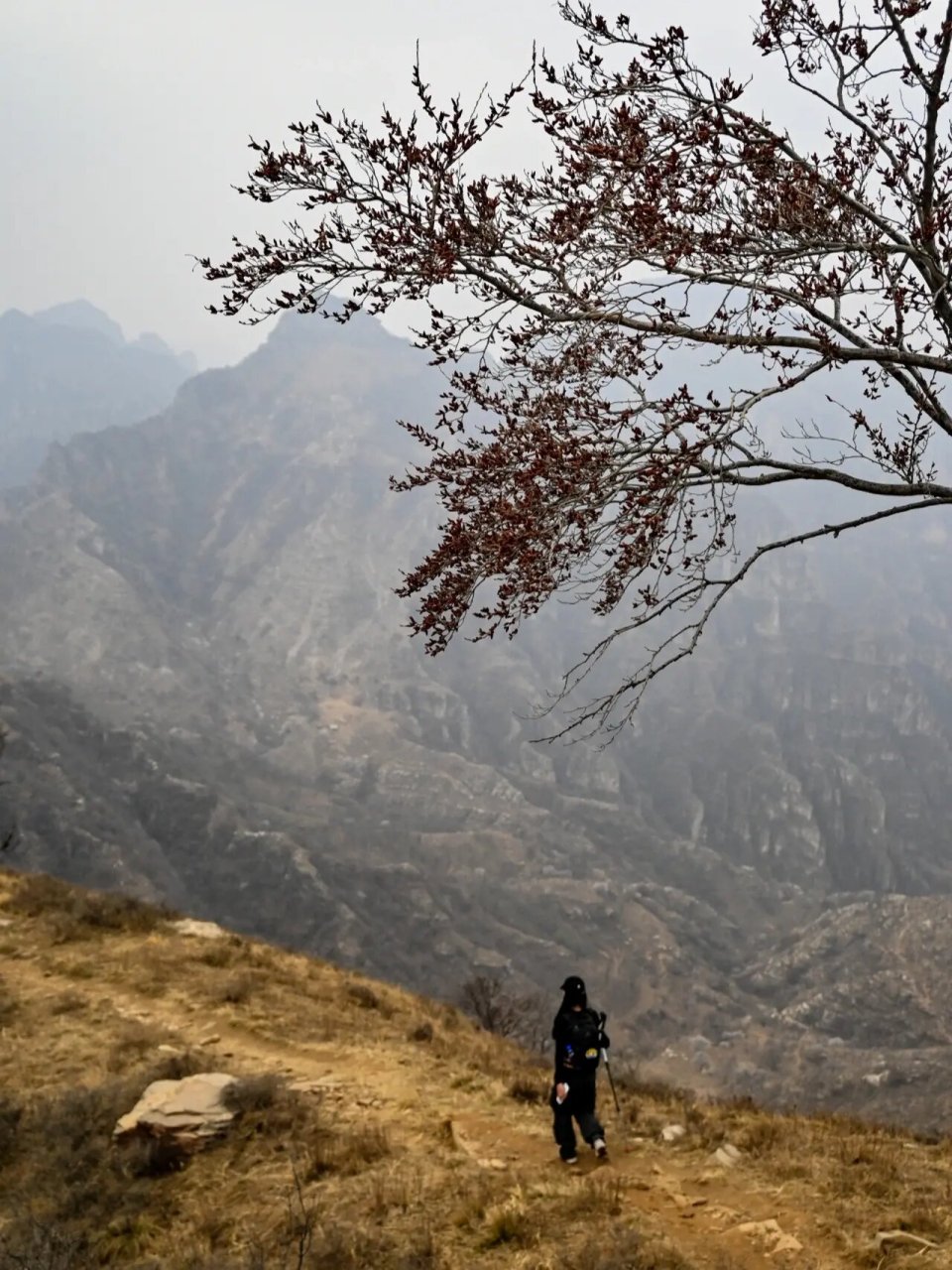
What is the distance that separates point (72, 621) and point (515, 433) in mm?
176439

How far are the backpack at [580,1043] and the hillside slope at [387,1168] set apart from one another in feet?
2.61

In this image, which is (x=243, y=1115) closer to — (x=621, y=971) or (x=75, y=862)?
(x=75, y=862)

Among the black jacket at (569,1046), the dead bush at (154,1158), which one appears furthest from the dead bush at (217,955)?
the black jacket at (569,1046)

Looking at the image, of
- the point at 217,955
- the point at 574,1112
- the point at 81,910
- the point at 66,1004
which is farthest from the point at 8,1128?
the point at 81,910

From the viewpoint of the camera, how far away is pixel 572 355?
518 centimetres

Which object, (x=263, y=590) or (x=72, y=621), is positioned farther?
(x=263, y=590)

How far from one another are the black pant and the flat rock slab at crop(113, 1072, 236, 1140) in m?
2.94

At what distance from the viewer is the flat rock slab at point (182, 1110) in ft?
23.6

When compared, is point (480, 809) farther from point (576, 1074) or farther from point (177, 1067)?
point (576, 1074)

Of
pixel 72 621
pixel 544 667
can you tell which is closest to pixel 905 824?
pixel 544 667

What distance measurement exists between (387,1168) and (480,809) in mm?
136075

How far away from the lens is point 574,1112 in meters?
7.24

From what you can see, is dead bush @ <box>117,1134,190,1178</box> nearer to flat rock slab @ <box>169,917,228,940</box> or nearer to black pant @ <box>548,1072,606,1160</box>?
black pant @ <box>548,1072,606,1160</box>

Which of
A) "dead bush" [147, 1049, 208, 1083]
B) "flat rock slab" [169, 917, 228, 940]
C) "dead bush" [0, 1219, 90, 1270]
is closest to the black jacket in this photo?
"dead bush" [0, 1219, 90, 1270]
